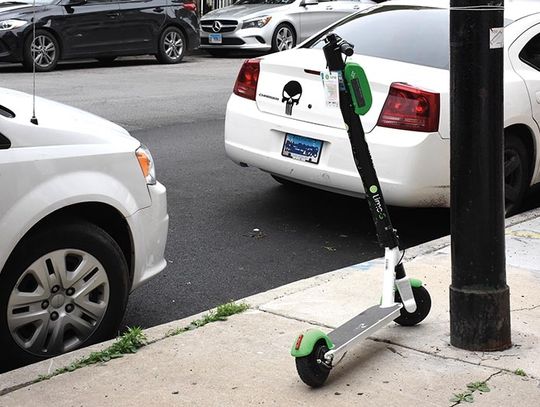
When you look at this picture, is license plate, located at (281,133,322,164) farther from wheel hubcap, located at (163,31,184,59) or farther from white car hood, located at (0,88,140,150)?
wheel hubcap, located at (163,31,184,59)

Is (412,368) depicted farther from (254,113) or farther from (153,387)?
(254,113)

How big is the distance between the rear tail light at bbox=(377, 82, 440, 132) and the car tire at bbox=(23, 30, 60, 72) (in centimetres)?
1128

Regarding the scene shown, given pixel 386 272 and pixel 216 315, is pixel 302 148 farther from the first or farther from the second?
pixel 386 272

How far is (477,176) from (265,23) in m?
16.3

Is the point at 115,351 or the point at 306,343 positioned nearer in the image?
the point at 306,343

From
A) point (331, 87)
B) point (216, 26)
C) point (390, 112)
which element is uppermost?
point (331, 87)

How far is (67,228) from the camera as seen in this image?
466cm

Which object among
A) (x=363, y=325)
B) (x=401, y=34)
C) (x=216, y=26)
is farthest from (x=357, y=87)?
(x=216, y=26)

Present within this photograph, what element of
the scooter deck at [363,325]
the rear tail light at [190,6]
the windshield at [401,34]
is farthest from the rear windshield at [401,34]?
the rear tail light at [190,6]

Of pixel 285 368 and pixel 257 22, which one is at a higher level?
pixel 285 368

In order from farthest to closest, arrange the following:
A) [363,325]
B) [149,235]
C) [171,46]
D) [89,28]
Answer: [171,46] → [89,28] → [149,235] → [363,325]

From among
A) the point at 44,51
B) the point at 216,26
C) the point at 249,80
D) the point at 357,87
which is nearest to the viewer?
the point at 357,87

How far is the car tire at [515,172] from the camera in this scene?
23.4 ft

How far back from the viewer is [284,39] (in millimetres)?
20781
